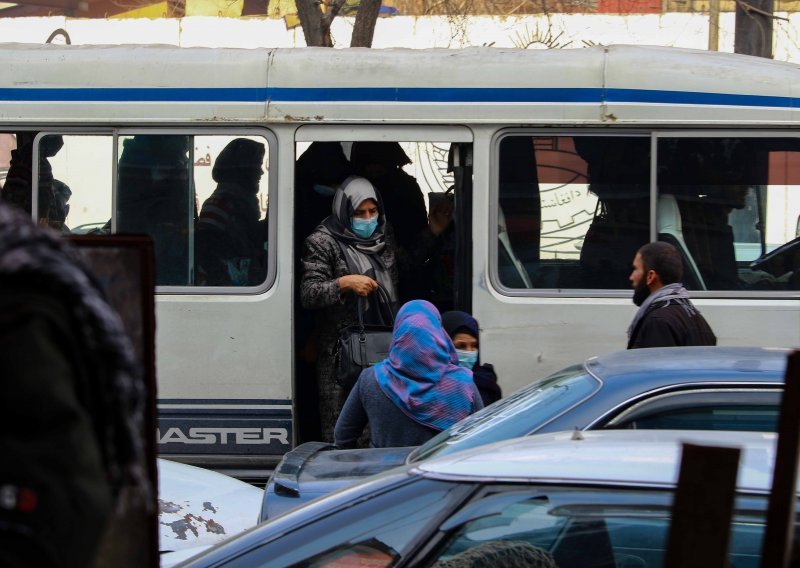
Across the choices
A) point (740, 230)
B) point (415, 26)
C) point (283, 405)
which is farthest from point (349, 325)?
point (415, 26)

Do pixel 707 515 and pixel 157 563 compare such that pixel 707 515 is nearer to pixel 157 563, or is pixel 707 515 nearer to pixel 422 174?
pixel 157 563

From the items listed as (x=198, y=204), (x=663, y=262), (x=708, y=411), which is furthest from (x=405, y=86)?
(x=708, y=411)

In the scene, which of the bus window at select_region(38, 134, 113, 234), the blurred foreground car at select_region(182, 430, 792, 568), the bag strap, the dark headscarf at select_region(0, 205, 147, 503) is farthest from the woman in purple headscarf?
the dark headscarf at select_region(0, 205, 147, 503)


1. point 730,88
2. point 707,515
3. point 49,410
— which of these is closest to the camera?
point 49,410

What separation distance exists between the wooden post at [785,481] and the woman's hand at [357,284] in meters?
4.90

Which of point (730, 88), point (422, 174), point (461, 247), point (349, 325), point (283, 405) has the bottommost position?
point (283, 405)

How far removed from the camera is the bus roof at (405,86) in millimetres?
6246

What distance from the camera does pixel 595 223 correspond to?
6.36 m

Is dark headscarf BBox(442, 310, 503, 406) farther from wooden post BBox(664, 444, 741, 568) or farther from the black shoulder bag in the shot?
wooden post BBox(664, 444, 741, 568)

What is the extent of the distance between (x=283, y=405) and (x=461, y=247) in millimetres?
1425

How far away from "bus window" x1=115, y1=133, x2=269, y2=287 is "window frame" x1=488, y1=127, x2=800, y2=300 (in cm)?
136

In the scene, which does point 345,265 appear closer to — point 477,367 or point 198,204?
point 198,204

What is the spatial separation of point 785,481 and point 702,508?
13cm

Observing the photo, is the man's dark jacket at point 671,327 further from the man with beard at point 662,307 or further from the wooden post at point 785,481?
the wooden post at point 785,481
